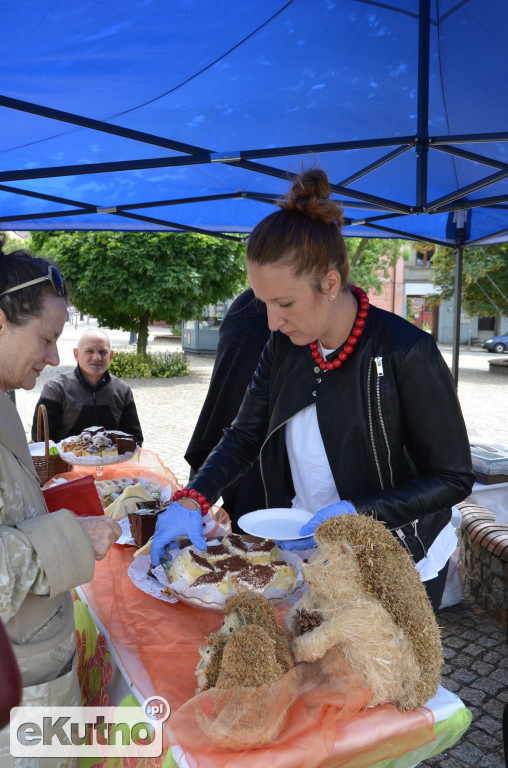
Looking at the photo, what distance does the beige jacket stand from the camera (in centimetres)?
127

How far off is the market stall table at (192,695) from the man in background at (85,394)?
2851 millimetres

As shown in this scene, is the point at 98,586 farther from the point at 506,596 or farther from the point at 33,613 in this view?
the point at 506,596

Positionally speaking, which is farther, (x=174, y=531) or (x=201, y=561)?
(x=174, y=531)

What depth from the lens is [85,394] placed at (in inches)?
186

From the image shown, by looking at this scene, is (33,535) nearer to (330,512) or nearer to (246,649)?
(246,649)

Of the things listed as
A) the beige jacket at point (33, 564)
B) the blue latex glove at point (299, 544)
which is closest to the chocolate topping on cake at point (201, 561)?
the blue latex glove at point (299, 544)

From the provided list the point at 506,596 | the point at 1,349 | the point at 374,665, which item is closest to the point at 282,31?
the point at 1,349

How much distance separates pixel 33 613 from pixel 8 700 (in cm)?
93

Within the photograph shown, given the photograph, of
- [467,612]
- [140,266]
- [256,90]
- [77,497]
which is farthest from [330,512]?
[140,266]

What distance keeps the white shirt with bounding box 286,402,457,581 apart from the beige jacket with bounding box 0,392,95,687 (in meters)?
0.94

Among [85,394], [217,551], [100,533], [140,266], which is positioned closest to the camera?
[100,533]

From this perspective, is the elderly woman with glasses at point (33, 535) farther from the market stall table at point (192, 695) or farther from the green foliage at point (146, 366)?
the green foliage at point (146, 366)

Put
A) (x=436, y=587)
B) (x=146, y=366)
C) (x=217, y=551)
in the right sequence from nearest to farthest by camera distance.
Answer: (x=217, y=551), (x=436, y=587), (x=146, y=366)

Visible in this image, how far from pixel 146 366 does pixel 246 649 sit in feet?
53.7
